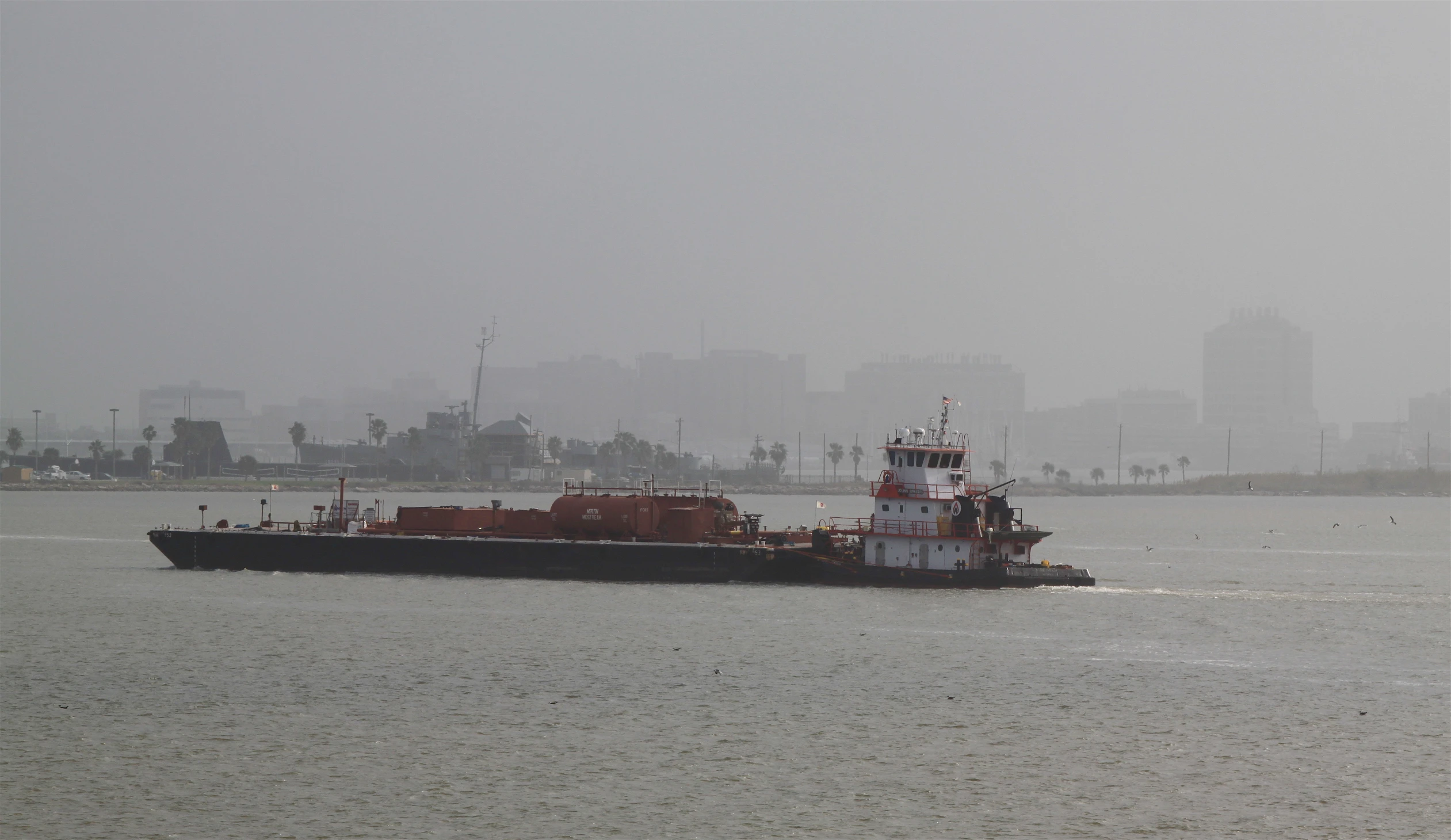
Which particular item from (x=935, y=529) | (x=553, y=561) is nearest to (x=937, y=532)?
(x=935, y=529)

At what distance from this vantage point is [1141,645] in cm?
5106

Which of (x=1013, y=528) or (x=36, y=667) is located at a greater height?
(x=1013, y=528)

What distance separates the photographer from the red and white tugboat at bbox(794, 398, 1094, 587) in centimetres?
6119

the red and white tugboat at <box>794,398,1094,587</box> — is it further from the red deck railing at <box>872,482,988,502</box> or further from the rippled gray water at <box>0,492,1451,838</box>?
the rippled gray water at <box>0,492,1451,838</box>

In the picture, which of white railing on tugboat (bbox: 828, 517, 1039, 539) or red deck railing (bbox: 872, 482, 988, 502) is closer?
white railing on tugboat (bbox: 828, 517, 1039, 539)

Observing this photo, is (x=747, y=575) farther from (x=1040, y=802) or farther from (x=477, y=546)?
(x=1040, y=802)

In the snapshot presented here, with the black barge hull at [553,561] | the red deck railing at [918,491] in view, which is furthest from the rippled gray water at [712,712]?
the red deck railing at [918,491]

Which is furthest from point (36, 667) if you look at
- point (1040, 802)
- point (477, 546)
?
point (1040, 802)

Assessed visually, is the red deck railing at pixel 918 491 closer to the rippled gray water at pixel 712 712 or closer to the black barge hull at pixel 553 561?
the black barge hull at pixel 553 561

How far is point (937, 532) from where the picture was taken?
202 ft

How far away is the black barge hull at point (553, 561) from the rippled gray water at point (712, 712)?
91 cm

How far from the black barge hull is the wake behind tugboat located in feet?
0.21

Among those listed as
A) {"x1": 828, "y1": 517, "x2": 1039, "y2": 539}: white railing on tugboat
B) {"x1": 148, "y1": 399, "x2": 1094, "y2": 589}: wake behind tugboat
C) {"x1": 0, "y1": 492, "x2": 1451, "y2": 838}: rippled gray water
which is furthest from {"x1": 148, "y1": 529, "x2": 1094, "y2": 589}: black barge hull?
{"x1": 828, "y1": 517, "x2": 1039, "y2": 539}: white railing on tugboat

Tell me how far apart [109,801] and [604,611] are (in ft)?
97.6
